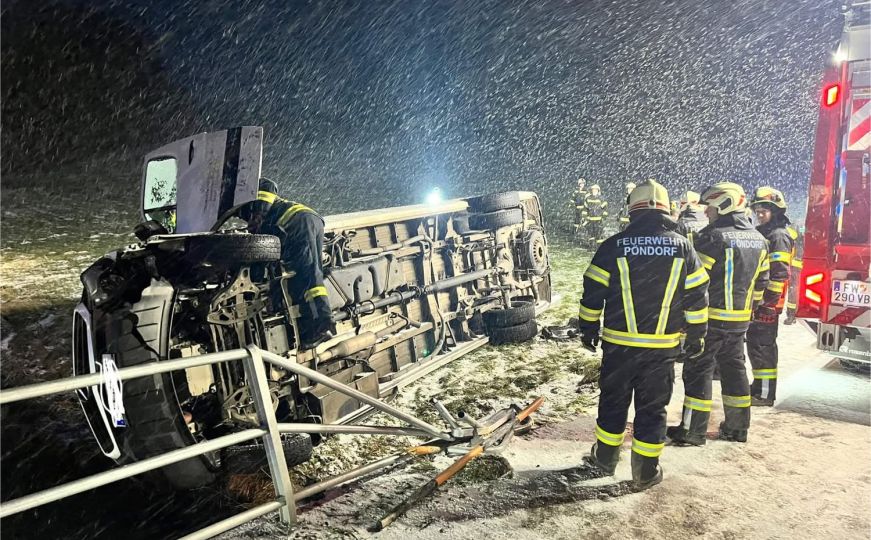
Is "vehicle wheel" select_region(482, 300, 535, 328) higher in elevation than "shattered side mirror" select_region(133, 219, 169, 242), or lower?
lower

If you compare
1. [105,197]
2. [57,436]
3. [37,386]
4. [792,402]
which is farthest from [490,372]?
[105,197]

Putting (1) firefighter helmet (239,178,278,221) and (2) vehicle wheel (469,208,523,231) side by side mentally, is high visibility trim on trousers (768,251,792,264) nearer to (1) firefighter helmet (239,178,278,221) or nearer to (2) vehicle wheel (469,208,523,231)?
(2) vehicle wheel (469,208,523,231)

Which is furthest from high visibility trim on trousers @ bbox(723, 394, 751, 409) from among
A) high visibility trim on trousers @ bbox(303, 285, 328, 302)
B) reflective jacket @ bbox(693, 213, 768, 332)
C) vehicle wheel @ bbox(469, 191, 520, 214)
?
vehicle wheel @ bbox(469, 191, 520, 214)

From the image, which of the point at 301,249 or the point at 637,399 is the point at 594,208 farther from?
the point at 301,249

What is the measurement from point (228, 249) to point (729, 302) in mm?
3785

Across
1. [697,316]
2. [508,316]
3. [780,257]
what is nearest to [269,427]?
[697,316]

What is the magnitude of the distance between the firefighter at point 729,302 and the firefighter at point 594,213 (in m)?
9.64

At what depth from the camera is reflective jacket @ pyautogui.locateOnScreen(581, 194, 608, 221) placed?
13398 mm

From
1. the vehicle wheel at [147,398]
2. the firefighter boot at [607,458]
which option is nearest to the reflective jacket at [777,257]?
the firefighter boot at [607,458]

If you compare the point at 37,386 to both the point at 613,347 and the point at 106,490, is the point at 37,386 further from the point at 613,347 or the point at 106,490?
the point at 613,347

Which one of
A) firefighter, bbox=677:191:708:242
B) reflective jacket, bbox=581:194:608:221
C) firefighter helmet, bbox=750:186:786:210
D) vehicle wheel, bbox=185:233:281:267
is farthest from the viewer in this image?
reflective jacket, bbox=581:194:608:221

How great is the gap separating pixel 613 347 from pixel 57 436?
452 cm

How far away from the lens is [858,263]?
15.0ft

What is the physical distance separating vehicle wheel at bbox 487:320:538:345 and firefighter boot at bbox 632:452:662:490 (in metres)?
3.45
